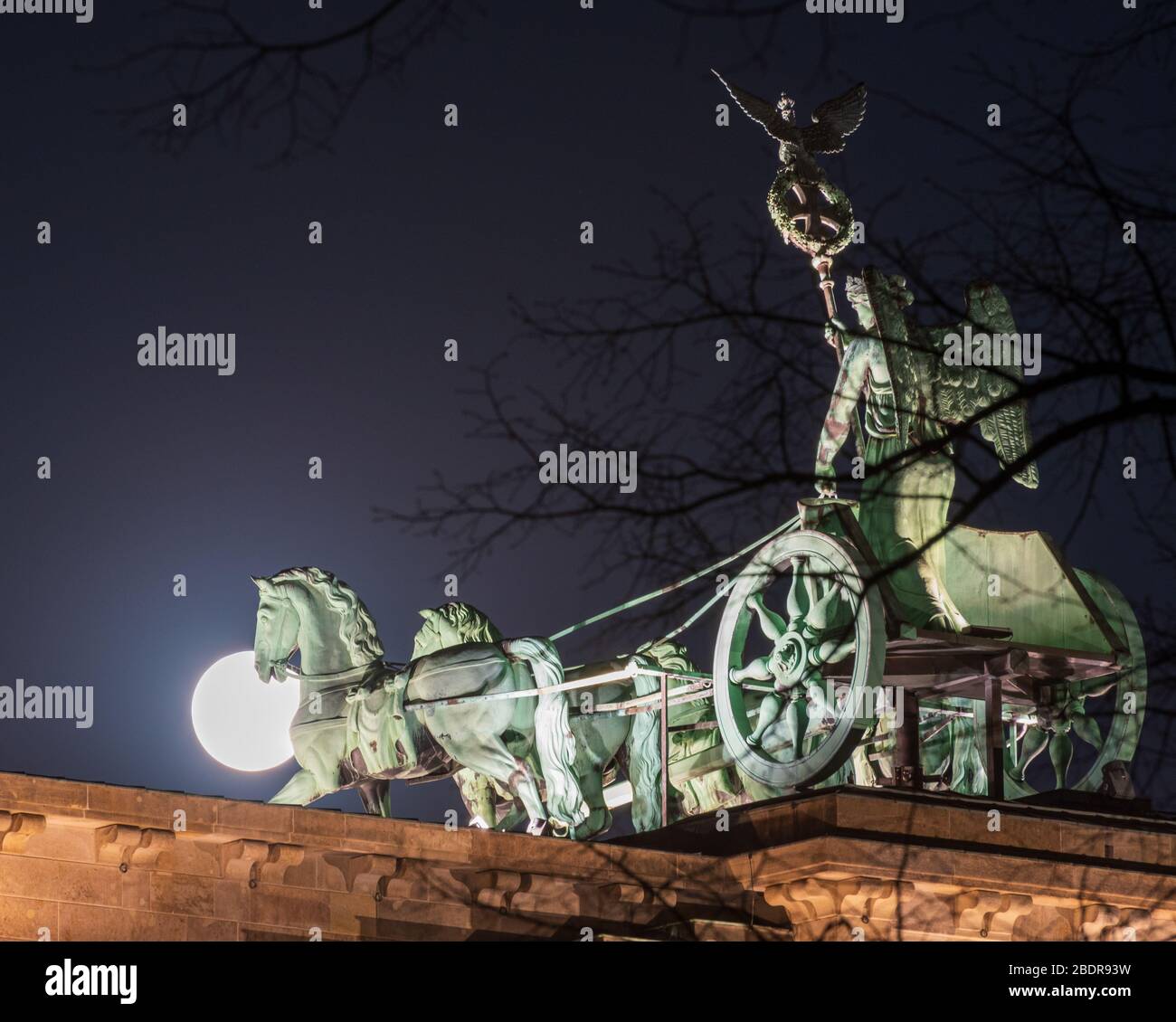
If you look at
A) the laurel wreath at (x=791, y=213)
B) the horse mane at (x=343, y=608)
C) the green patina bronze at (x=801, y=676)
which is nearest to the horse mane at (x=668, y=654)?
the green patina bronze at (x=801, y=676)

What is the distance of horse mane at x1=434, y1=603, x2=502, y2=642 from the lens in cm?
2298

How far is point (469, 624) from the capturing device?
23.0 metres

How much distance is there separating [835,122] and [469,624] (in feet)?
19.4

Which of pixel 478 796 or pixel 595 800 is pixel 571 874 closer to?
pixel 595 800

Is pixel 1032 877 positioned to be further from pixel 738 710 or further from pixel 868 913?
pixel 738 710

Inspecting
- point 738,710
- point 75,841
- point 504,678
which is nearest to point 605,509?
point 75,841

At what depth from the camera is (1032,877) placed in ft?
60.8

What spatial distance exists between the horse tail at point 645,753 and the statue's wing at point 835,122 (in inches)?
189

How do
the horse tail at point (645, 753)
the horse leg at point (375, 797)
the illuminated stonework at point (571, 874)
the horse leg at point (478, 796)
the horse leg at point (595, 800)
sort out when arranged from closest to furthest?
the illuminated stonework at point (571, 874), the horse tail at point (645, 753), the horse leg at point (595, 800), the horse leg at point (375, 797), the horse leg at point (478, 796)

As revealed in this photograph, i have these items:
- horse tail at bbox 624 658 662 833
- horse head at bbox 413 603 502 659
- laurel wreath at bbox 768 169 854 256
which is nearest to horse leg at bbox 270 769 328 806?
horse head at bbox 413 603 502 659

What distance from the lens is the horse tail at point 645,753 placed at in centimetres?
2172

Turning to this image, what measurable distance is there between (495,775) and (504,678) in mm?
831

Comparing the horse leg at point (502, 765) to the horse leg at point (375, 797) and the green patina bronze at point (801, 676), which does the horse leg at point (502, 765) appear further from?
the horse leg at point (375, 797)

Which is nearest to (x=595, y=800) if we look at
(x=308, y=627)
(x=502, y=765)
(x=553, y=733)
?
(x=502, y=765)
